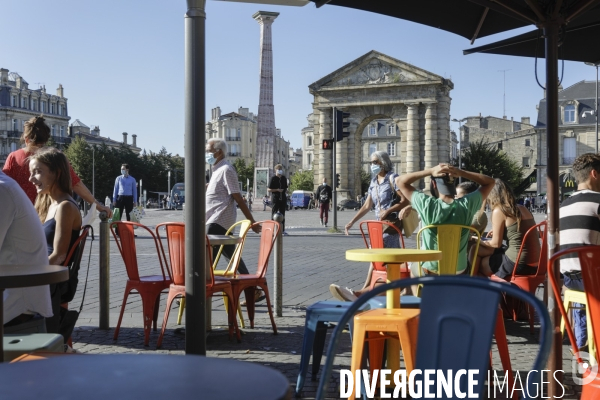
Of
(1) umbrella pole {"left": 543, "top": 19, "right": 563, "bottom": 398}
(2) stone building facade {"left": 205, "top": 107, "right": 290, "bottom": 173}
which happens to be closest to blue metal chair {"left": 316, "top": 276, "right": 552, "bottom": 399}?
(1) umbrella pole {"left": 543, "top": 19, "right": 563, "bottom": 398}

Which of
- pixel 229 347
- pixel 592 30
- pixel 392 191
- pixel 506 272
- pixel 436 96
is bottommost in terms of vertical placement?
pixel 229 347

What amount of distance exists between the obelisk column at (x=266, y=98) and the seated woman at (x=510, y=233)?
5031cm

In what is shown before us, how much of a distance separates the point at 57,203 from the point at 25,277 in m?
2.17

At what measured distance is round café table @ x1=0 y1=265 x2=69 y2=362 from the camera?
9.80 ft

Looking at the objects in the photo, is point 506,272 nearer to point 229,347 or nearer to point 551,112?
point 229,347

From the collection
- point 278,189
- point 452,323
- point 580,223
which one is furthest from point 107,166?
point 452,323

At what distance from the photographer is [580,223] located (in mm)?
5570

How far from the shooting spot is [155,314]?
677 cm

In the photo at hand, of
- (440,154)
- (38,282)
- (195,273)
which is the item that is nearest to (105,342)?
(195,273)

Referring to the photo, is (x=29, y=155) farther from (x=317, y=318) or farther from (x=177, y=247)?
(x=317, y=318)

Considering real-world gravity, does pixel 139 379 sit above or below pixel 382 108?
below

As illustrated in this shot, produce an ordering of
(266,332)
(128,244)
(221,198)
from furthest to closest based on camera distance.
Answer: (221,198), (266,332), (128,244)

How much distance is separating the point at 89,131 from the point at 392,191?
130 m

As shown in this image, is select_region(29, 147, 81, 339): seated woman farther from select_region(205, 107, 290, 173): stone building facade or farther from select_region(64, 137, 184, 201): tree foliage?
select_region(205, 107, 290, 173): stone building facade
